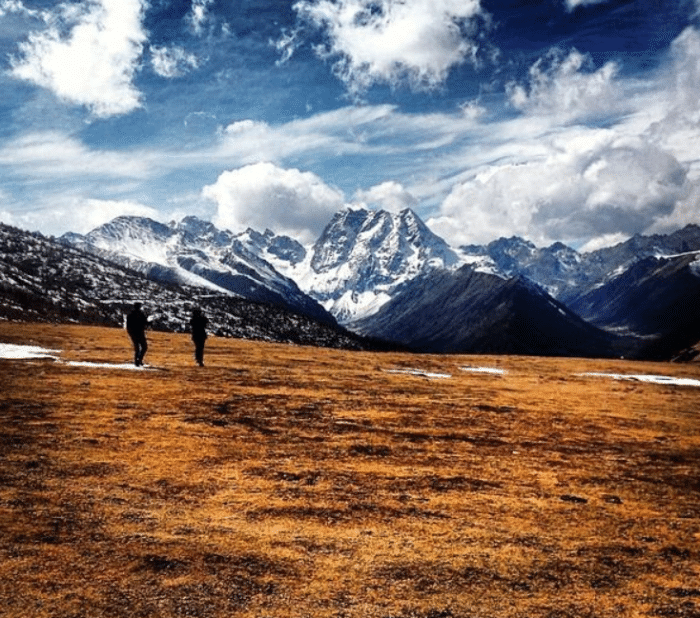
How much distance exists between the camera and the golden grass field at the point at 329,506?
932cm

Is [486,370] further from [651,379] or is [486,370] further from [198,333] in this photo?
[198,333]

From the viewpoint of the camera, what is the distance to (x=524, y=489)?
15.2 metres

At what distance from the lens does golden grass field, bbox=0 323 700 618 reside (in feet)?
30.6

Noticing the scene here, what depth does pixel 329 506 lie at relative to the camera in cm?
1310

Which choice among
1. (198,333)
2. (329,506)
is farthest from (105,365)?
(329,506)

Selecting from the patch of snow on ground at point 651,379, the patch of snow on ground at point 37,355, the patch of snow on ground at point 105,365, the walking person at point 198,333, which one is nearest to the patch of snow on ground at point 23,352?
the patch of snow on ground at point 37,355

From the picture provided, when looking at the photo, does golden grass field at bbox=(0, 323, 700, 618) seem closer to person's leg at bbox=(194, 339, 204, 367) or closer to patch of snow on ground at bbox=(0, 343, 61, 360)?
patch of snow on ground at bbox=(0, 343, 61, 360)

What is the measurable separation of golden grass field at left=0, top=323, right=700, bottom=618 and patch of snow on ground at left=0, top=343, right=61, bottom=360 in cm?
465

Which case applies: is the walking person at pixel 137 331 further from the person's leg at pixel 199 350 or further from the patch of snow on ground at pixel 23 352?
the patch of snow on ground at pixel 23 352

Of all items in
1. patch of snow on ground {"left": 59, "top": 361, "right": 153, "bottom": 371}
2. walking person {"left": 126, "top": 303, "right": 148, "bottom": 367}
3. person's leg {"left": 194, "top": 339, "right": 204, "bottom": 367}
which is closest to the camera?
patch of snow on ground {"left": 59, "top": 361, "right": 153, "bottom": 371}

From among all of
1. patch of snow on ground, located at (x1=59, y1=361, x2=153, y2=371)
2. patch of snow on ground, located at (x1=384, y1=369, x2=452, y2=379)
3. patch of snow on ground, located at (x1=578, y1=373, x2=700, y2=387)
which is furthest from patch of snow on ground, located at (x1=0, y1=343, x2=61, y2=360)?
patch of snow on ground, located at (x1=578, y1=373, x2=700, y2=387)

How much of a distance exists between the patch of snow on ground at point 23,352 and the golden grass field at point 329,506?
15.3 feet

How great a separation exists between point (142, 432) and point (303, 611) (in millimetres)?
11059

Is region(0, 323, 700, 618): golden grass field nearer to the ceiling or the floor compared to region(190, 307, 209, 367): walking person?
nearer to the floor
